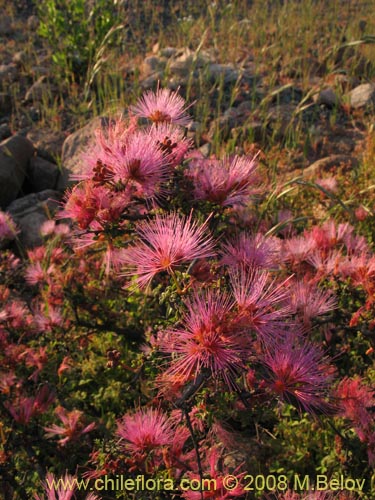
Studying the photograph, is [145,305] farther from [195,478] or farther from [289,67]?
[289,67]

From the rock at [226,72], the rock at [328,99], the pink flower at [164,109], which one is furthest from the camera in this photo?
the rock at [226,72]

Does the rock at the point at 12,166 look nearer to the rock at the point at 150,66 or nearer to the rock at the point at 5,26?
the rock at the point at 150,66

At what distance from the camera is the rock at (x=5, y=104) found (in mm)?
6023

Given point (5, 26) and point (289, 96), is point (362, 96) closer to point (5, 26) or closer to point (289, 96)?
point (289, 96)

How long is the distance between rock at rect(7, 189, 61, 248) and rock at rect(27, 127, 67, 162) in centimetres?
63

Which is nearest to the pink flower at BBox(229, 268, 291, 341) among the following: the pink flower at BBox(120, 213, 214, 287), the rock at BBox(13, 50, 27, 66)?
the pink flower at BBox(120, 213, 214, 287)

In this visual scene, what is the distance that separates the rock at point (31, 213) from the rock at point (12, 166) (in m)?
0.18

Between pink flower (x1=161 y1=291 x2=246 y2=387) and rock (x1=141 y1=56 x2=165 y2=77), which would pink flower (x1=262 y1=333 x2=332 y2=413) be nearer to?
pink flower (x1=161 y1=291 x2=246 y2=387)

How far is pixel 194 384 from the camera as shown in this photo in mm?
1385

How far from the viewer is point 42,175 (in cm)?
473

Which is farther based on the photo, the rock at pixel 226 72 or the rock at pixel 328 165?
the rock at pixel 226 72

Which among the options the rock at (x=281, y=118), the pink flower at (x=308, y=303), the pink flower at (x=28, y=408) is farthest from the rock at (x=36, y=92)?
the pink flower at (x=308, y=303)

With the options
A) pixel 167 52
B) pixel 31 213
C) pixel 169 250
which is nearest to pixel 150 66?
pixel 167 52

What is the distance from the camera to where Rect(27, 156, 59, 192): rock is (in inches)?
186
